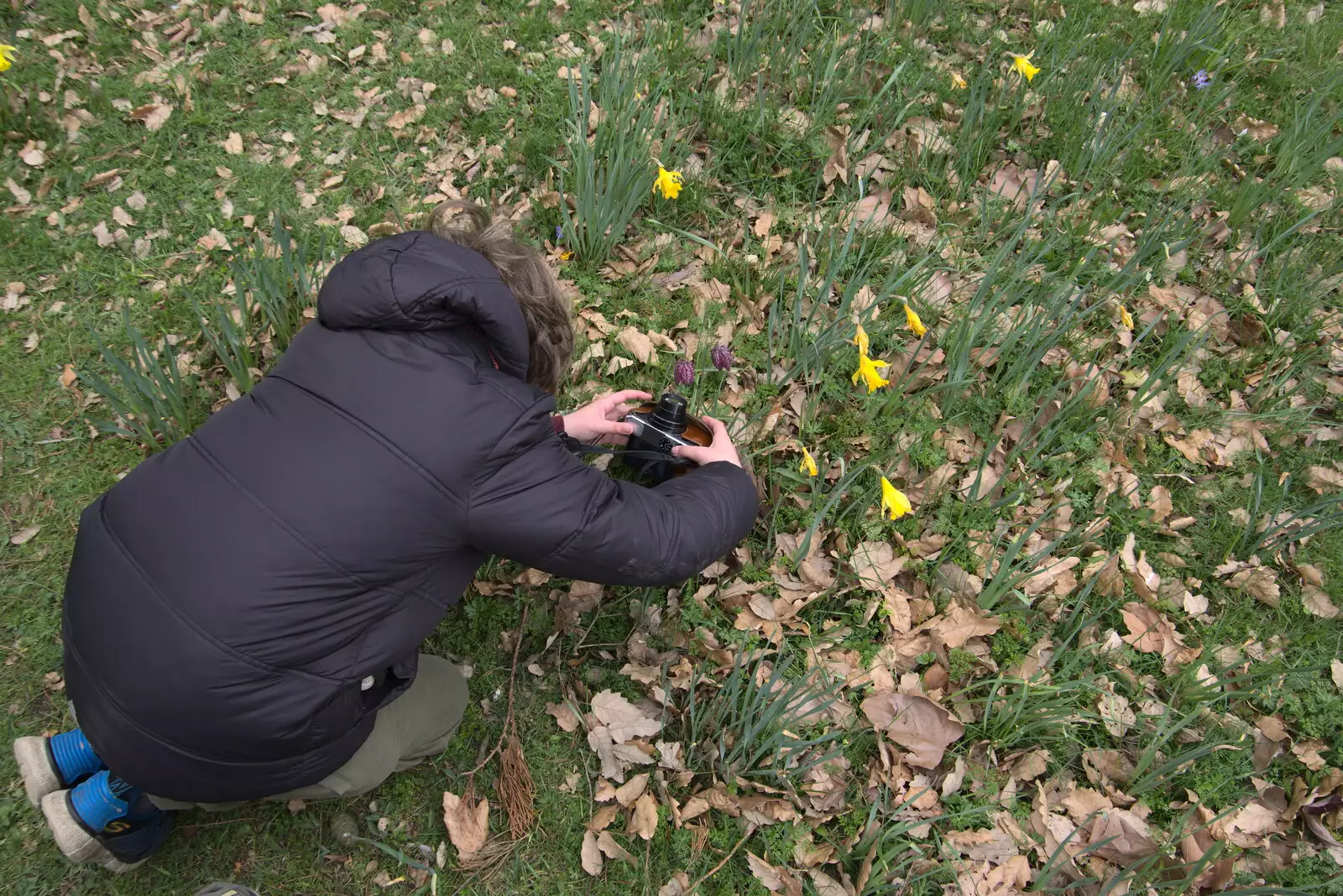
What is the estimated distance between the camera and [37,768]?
2168mm

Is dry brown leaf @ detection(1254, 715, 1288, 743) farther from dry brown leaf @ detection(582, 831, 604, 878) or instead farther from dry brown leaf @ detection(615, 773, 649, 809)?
dry brown leaf @ detection(582, 831, 604, 878)

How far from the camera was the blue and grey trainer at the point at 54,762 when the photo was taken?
2.17 metres

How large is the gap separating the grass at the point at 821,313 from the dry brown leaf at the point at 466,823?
0.07m

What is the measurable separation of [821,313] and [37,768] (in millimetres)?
2868

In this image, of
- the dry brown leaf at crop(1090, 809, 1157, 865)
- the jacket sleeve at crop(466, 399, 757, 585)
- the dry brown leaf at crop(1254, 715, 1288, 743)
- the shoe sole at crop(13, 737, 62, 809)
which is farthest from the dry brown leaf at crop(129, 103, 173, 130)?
the dry brown leaf at crop(1254, 715, 1288, 743)

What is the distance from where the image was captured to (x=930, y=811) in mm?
2303

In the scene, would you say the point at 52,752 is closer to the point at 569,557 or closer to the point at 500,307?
the point at 569,557

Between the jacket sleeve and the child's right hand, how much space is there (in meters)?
0.15

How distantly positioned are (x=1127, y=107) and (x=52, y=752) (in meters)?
4.64

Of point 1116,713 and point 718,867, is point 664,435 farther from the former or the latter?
point 1116,713

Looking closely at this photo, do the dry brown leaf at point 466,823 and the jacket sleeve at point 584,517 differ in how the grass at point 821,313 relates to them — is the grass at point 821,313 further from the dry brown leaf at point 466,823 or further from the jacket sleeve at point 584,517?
the jacket sleeve at point 584,517

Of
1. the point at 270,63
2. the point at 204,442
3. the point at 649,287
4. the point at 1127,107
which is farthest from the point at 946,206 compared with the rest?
the point at 270,63

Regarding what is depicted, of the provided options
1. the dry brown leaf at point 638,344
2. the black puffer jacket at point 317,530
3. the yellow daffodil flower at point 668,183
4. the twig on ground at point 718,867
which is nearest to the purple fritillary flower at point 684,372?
the dry brown leaf at point 638,344

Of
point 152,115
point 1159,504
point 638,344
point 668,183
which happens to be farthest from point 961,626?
point 152,115
